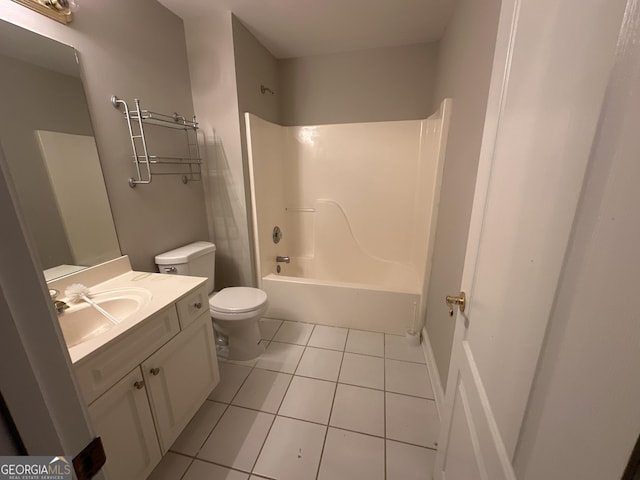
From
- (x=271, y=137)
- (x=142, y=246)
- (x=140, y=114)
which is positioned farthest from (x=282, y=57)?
(x=142, y=246)

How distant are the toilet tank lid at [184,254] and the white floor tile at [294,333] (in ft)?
2.93

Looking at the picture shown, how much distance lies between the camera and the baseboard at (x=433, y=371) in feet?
4.83

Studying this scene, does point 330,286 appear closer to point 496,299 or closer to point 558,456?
point 496,299

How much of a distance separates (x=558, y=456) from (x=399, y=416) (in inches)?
49.3

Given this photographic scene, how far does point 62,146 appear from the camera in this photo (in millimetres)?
1156

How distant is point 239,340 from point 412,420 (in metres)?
1.20

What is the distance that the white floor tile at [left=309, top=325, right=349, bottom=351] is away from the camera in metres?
1.99

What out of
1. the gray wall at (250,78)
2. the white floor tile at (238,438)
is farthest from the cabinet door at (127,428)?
the gray wall at (250,78)

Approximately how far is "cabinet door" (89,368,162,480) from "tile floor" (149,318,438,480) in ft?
0.90

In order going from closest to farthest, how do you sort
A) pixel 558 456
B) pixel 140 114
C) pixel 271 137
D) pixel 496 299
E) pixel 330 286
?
pixel 558 456 → pixel 496 299 → pixel 140 114 → pixel 330 286 → pixel 271 137

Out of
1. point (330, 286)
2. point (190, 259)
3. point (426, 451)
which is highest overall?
point (190, 259)

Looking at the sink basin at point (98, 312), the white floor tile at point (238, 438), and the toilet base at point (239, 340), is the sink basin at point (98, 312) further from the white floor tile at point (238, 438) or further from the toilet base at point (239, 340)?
the white floor tile at point (238, 438)

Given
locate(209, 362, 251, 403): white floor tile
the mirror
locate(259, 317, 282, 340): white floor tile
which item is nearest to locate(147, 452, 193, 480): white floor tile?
locate(209, 362, 251, 403): white floor tile

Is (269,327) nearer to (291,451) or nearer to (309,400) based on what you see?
(309,400)
